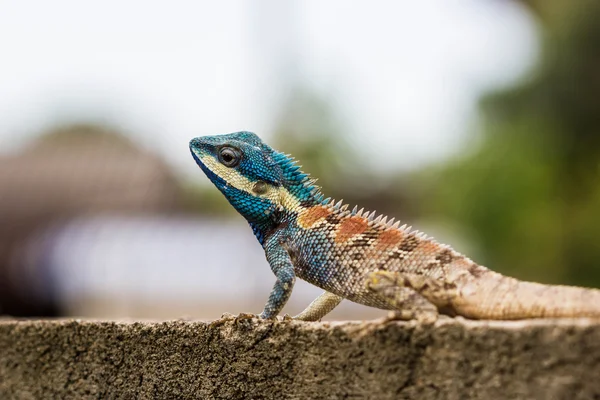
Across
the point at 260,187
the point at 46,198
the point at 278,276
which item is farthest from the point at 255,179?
the point at 46,198

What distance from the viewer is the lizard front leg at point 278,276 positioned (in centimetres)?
430

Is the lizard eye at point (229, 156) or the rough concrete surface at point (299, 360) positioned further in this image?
the lizard eye at point (229, 156)

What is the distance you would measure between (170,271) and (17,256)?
22.0 ft

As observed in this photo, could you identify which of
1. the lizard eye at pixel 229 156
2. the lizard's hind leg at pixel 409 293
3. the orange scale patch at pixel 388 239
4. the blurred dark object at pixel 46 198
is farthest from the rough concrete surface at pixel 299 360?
the blurred dark object at pixel 46 198

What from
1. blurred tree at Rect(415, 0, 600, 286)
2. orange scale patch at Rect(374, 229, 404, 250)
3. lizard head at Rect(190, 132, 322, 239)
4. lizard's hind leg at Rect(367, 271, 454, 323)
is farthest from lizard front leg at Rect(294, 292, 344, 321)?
blurred tree at Rect(415, 0, 600, 286)

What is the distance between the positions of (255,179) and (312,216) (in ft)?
1.36

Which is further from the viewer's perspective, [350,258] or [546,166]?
[546,166]

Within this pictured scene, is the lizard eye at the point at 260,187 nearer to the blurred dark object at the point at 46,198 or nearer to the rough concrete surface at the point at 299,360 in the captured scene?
the rough concrete surface at the point at 299,360

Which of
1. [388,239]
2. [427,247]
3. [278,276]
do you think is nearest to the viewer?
[427,247]

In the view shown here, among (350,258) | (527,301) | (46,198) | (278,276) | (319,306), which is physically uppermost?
(527,301)

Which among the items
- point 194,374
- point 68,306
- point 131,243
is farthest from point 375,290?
point 131,243

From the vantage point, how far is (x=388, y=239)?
14.2 feet

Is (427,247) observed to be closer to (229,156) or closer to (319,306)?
(319,306)

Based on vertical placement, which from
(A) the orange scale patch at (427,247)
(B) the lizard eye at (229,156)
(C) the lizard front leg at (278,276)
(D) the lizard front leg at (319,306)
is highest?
Answer: (B) the lizard eye at (229,156)
